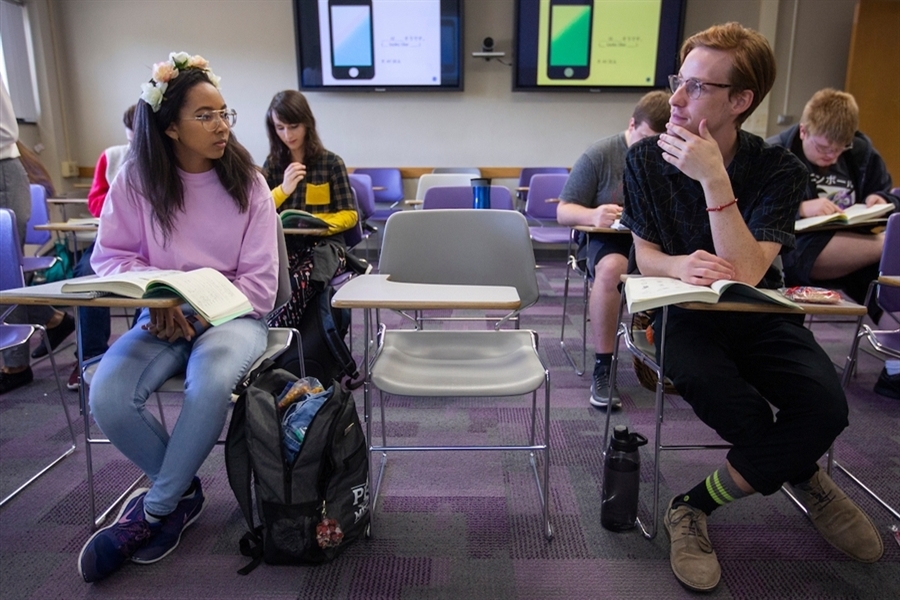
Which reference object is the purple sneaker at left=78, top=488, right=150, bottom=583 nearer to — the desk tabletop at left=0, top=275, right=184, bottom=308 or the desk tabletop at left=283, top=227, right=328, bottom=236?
the desk tabletop at left=0, top=275, right=184, bottom=308

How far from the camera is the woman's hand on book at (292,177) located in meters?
2.53

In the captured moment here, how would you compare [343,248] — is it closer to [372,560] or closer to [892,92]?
[372,560]

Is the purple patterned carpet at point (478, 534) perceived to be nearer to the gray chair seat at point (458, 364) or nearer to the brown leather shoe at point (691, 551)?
the brown leather shoe at point (691, 551)

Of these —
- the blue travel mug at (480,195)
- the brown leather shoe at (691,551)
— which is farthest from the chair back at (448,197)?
the brown leather shoe at (691,551)

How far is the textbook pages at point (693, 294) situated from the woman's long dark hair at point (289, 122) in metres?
1.77

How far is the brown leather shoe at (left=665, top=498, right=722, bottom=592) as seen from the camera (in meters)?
1.38

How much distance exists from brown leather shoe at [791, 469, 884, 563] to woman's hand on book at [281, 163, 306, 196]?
211cm

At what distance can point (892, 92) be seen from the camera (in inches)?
185

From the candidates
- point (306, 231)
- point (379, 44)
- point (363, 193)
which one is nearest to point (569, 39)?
point (379, 44)

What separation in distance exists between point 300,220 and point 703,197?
4.92ft

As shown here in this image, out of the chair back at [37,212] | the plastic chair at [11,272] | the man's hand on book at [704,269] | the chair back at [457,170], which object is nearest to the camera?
the man's hand on book at [704,269]

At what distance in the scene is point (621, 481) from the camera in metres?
1.56

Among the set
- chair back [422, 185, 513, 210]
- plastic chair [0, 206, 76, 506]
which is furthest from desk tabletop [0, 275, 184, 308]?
chair back [422, 185, 513, 210]

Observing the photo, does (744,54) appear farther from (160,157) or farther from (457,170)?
(457,170)
